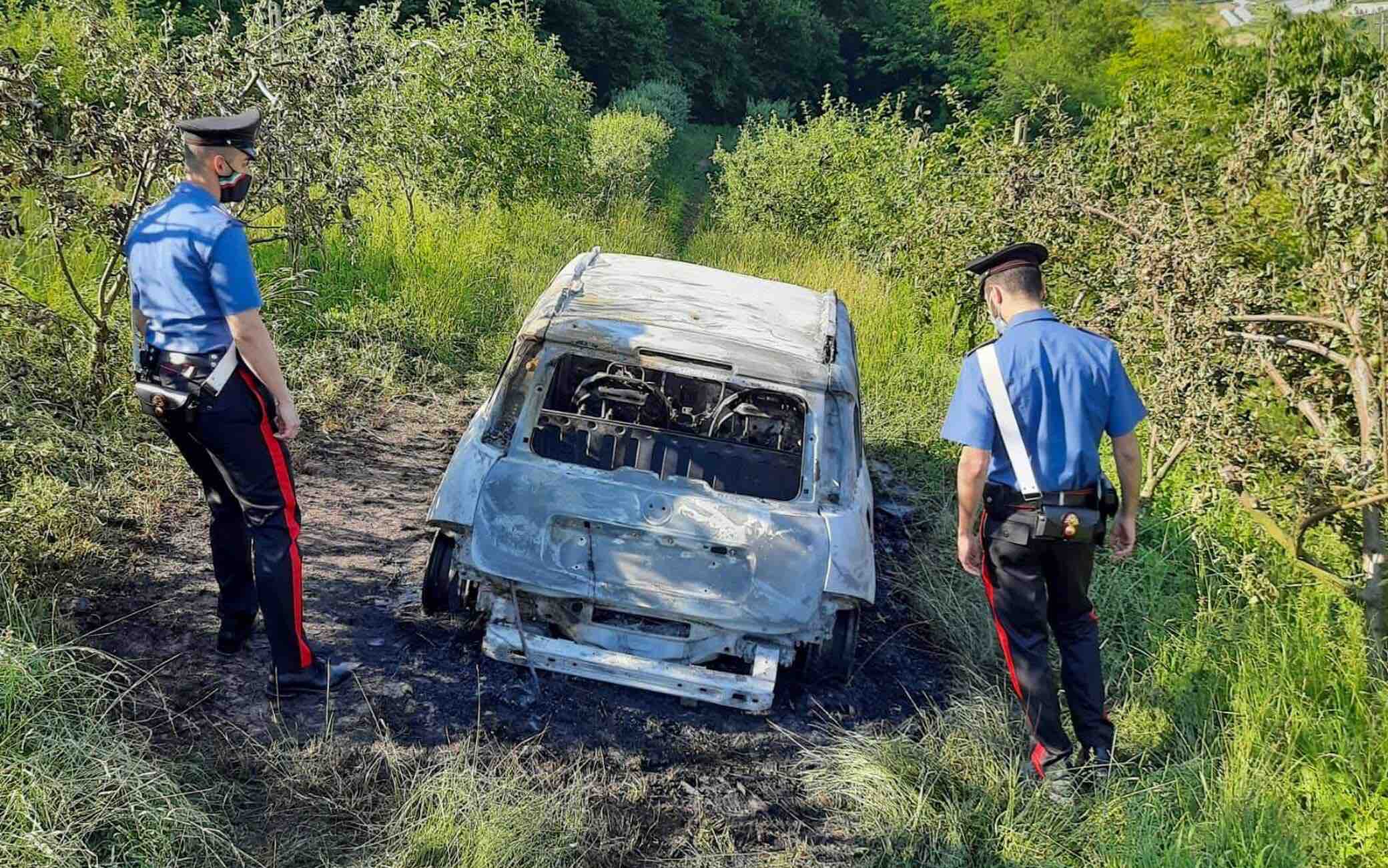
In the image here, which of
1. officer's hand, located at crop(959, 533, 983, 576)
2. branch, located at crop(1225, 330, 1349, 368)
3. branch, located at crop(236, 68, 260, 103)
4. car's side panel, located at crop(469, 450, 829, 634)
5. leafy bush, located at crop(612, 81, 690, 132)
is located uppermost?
leafy bush, located at crop(612, 81, 690, 132)

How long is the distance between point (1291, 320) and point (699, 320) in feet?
7.80

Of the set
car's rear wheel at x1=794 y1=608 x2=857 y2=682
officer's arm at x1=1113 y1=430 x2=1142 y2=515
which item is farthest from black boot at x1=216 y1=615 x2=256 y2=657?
officer's arm at x1=1113 y1=430 x2=1142 y2=515

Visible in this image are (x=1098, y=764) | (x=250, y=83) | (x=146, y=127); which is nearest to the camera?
(x=1098, y=764)

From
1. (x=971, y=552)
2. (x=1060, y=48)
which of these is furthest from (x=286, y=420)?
(x=1060, y=48)

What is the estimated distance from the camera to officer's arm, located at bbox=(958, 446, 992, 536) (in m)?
3.40

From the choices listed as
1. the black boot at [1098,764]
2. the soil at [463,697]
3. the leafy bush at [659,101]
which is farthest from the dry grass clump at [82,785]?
the leafy bush at [659,101]

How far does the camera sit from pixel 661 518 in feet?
12.6

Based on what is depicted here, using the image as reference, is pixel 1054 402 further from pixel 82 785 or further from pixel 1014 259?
pixel 82 785

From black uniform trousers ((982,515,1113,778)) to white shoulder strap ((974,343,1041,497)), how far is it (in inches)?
7.1

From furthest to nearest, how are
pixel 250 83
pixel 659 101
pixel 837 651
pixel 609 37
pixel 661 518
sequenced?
pixel 609 37, pixel 659 101, pixel 250 83, pixel 837 651, pixel 661 518

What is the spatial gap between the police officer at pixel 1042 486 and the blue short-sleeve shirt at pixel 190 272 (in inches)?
91.8

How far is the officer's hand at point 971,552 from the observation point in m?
3.50

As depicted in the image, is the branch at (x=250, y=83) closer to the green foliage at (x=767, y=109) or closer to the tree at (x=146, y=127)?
the tree at (x=146, y=127)

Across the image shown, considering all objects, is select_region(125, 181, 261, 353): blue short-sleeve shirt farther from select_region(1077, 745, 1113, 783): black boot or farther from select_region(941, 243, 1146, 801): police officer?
select_region(1077, 745, 1113, 783): black boot
